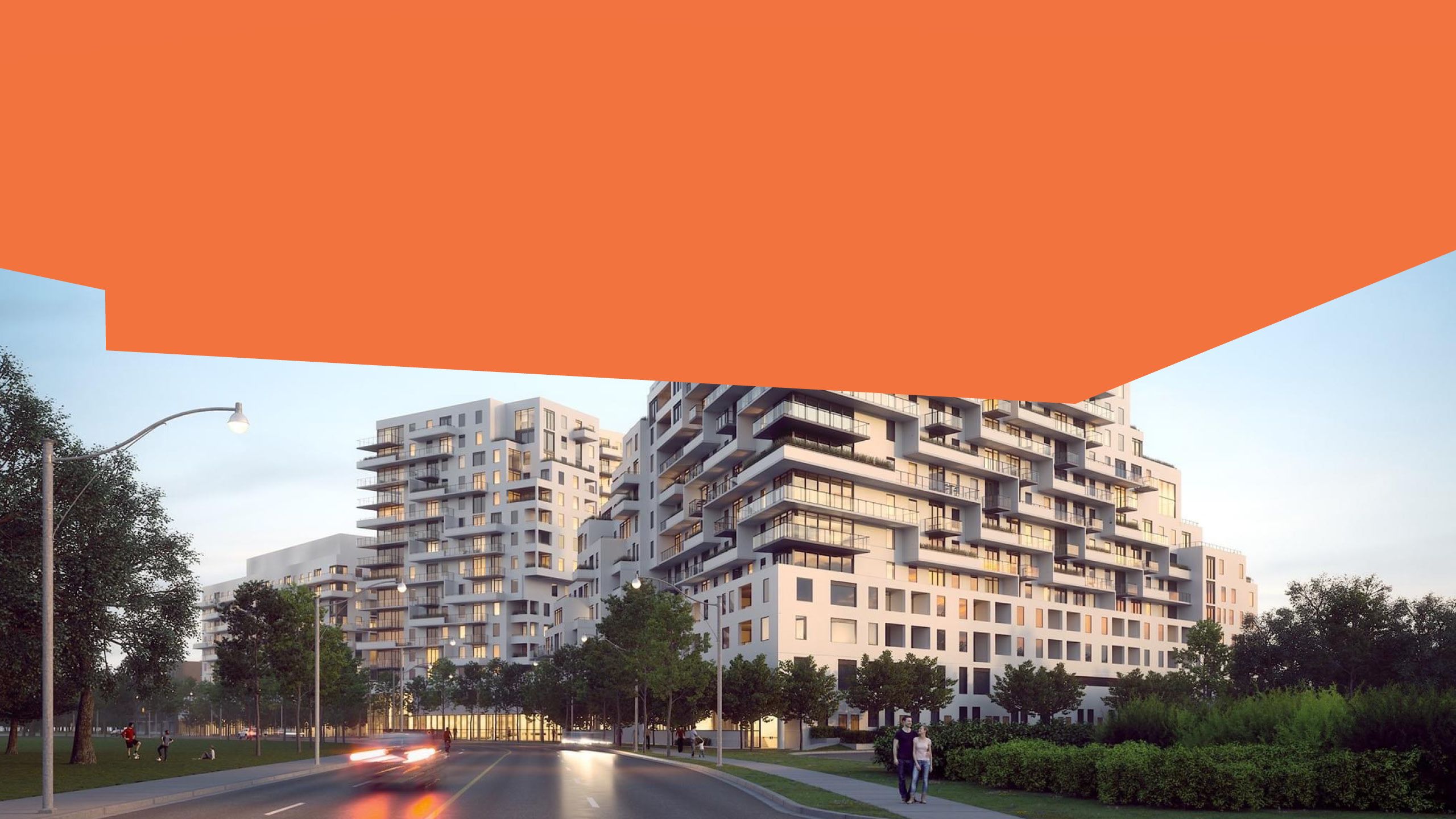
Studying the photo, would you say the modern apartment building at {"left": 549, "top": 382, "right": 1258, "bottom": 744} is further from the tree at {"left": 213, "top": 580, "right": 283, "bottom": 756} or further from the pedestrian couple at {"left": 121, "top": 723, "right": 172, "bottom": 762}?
the pedestrian couple at {"left": 121, "top": 723, "right": 172, "bottom": 762}

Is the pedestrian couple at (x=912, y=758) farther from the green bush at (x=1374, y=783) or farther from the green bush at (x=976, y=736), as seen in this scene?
the green bush at (x=1374, y=783)

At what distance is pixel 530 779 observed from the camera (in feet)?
112

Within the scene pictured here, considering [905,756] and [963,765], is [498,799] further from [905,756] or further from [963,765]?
[963,765]

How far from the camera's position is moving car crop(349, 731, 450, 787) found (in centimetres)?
2825

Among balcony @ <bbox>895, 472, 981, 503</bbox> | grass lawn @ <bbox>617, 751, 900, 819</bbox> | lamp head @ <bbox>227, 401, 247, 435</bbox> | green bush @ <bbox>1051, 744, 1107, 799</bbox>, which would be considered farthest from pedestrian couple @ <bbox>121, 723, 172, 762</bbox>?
balcony @ <bbox>895, 472, 981, 503</bbox>

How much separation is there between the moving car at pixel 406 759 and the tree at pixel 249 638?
34.5 m

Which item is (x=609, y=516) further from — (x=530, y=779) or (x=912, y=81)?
(x=912, y=81)

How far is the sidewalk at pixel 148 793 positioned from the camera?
74.3ft

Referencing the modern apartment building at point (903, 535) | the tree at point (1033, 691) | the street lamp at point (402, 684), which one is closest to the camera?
the modern apartment building at point (903, 535)

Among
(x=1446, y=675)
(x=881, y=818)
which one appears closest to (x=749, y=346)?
(x=881, y=818)

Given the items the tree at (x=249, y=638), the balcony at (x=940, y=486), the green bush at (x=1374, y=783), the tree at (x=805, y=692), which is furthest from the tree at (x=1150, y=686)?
the green bush at (x=1374, y=783)

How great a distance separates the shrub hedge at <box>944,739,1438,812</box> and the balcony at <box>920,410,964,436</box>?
74.7 metres

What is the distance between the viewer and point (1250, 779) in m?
21.0

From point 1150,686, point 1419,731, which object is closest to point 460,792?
point 1419,731
